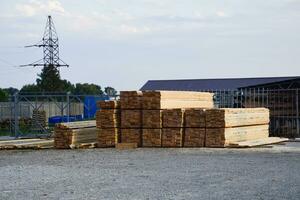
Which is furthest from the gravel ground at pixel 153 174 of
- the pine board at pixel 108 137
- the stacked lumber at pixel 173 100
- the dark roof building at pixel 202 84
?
the dark roof building at pixel 202 84

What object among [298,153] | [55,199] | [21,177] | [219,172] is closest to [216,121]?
[298,153]

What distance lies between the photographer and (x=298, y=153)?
60.0ft

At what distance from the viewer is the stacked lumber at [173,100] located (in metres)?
20.7

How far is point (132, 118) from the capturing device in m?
20.8

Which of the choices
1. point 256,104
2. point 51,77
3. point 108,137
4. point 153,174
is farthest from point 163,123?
point 51,77

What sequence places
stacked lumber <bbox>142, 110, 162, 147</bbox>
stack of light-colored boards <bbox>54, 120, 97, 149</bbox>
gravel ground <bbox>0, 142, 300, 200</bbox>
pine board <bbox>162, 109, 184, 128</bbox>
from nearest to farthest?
gravel ground <bbox>0, 142, 300, 200</bbox>
pine board <bbox>162, 109, 184, 128</bbox>
stacked lumber <bbox>142, 110, 162, 147</bbox>
stack of light-colored boards <bbox>54, 120, 97, 149</bbox>

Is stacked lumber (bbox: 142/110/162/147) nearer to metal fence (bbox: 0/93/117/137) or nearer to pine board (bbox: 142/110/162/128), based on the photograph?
pine board (bbox: 142/110/162/128)

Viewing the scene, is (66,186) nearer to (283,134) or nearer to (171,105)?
(171,105)

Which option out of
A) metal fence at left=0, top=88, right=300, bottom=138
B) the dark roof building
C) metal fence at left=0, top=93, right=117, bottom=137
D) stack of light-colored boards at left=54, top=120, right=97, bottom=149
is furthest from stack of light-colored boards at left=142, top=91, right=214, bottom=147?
the dark roof building

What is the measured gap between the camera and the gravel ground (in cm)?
1027

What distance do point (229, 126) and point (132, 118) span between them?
3514 mm

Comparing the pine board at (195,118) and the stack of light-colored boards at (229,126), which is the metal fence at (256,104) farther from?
the pine board at (195,118)

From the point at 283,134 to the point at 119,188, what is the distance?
1782 centimetres

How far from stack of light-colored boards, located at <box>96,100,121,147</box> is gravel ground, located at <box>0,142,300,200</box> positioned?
1328 mm
